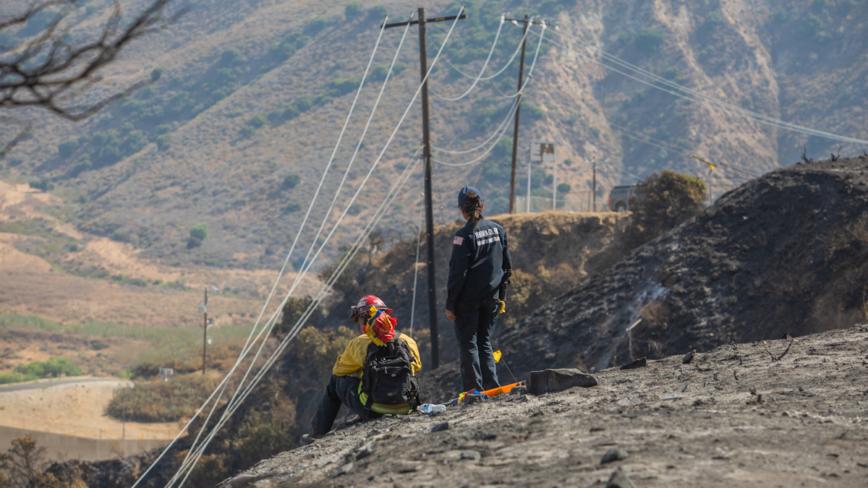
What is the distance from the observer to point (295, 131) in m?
94.4

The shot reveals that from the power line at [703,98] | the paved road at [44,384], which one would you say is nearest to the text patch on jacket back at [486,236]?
the paved road at [44,384]

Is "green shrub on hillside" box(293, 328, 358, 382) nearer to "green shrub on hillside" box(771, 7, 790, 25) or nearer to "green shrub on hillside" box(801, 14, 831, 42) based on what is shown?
"green shrub on hillside" box(801, 14, 831, 42)

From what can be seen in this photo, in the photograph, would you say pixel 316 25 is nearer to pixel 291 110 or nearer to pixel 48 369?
pixel 291 110

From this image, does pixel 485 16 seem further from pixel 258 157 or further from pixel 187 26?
pixel 187 26

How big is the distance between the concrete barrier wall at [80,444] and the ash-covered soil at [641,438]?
3634 cm

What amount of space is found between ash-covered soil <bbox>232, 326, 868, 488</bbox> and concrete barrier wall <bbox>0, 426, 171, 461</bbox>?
3634cm

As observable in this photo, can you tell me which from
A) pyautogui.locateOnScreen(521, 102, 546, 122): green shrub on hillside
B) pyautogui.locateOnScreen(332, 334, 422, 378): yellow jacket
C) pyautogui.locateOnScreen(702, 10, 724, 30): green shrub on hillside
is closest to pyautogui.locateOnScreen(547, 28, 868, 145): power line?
pyautogui.locateOnScreen(521, 102, 546, 122): green shrub on hillside

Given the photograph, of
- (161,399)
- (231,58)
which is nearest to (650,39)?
(231,58)

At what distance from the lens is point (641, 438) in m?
3.77

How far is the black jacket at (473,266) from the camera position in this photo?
20.8 feet

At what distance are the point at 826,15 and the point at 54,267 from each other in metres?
109

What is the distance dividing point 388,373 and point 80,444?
39936mm

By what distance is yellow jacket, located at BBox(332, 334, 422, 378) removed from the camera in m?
5.59

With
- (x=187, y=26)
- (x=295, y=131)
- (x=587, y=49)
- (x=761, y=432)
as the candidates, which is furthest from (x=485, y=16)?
(x=761, y=432)
